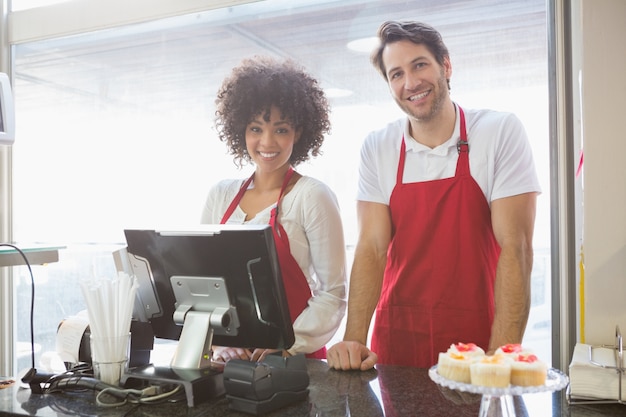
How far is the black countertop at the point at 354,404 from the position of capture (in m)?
1.55

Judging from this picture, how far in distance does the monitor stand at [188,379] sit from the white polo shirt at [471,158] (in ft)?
3.79

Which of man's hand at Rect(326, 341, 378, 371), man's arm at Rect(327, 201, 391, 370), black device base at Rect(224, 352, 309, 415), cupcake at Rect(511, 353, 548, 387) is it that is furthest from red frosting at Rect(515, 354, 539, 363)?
man's arm at Rect(327, 201, 391, 370)

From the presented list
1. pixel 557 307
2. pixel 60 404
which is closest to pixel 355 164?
pixel 557 307

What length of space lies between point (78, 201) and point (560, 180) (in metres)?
2.60

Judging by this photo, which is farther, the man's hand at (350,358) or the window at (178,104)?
the window at (178,104)

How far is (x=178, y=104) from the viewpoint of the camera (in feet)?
11.5

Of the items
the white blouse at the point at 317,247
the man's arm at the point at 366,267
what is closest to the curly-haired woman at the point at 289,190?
the white blouse at the point at 317,247

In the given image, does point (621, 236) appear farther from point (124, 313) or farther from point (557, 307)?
point (124, 313)

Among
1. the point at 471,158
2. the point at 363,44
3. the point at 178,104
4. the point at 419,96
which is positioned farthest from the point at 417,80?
the point at 178,104

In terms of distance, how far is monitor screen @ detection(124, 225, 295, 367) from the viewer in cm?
171

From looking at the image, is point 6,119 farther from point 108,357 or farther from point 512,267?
point 512,267

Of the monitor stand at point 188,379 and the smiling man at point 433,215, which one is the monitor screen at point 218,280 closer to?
the monitor stand at point 188,379

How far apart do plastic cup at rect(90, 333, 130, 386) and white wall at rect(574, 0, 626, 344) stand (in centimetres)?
131

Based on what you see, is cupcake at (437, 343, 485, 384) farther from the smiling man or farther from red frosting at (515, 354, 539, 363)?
the smiling man
